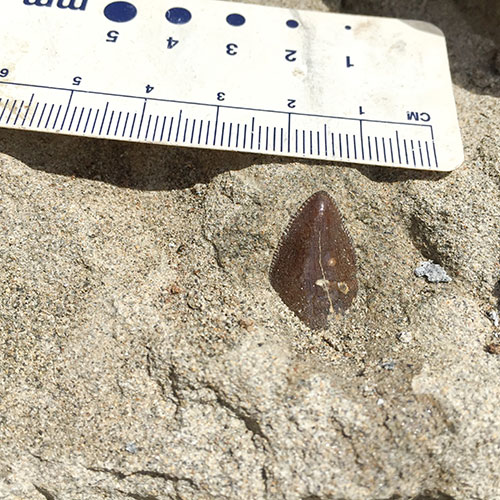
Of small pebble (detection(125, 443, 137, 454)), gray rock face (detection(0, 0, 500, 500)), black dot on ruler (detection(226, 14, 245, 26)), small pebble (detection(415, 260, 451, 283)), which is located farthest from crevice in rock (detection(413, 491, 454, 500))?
black dot on ruler (detection(226, 14, 245, 26))

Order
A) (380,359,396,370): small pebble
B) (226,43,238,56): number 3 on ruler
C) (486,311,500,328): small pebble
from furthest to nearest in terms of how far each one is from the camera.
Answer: (226,43,238,56): number 3 on ruler, (486,311,500,328): small pebble, (380,359,396,370): small pebble

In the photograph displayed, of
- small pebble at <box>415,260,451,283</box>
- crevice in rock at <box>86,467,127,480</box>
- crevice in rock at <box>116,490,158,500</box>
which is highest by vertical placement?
small pebble at <box>415,260,451,283</box>

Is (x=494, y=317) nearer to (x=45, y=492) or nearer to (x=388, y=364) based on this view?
(x=388, y=364)

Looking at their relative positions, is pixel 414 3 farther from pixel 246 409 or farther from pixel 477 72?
pixel 246 409

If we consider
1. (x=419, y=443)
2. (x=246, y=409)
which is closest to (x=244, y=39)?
(x=246, y=409)

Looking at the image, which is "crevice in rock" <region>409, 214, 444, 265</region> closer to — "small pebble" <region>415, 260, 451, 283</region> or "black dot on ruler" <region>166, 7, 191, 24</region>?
"small pebble" <region>415, 260, 451, 283</region>

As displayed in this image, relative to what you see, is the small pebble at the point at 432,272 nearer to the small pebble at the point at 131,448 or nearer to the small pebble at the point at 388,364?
the small pebble at the point at 388,364

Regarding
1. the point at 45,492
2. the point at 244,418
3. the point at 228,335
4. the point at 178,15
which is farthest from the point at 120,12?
the point at 45,492
